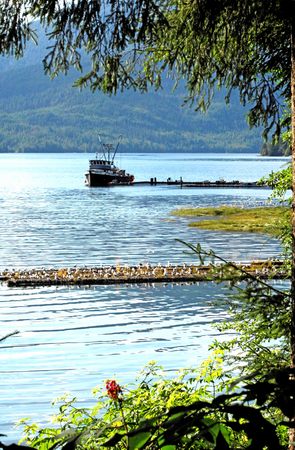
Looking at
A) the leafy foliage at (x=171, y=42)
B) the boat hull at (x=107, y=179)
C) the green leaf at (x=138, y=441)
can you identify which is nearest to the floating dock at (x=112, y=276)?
the leafy foliage at (x=171, y=42)

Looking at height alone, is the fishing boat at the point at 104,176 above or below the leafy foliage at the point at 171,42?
below

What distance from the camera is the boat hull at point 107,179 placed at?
183 m

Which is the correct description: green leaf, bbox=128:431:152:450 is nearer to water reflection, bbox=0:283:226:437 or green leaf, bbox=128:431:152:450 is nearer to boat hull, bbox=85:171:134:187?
water reflection, bbox=0:283:226:437

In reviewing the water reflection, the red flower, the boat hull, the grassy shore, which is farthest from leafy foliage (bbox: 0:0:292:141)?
the boat hull

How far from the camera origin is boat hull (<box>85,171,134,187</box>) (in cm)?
18300

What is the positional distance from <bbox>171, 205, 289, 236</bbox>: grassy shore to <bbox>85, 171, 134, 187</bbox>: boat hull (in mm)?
73028

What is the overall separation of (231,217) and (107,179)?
3573 inches

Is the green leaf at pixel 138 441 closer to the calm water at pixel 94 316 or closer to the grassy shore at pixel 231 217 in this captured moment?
the calm water at pixel 94 316

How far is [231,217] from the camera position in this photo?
95.4m

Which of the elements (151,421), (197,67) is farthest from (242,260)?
(151,421)

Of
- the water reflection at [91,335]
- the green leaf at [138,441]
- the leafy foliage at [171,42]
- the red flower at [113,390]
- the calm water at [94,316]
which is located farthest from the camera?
the calm water at [94,316]

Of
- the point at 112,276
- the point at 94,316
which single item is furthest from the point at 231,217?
the point at 94,316

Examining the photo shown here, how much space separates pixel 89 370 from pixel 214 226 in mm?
56458

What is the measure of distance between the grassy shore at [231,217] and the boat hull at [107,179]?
73028mm
